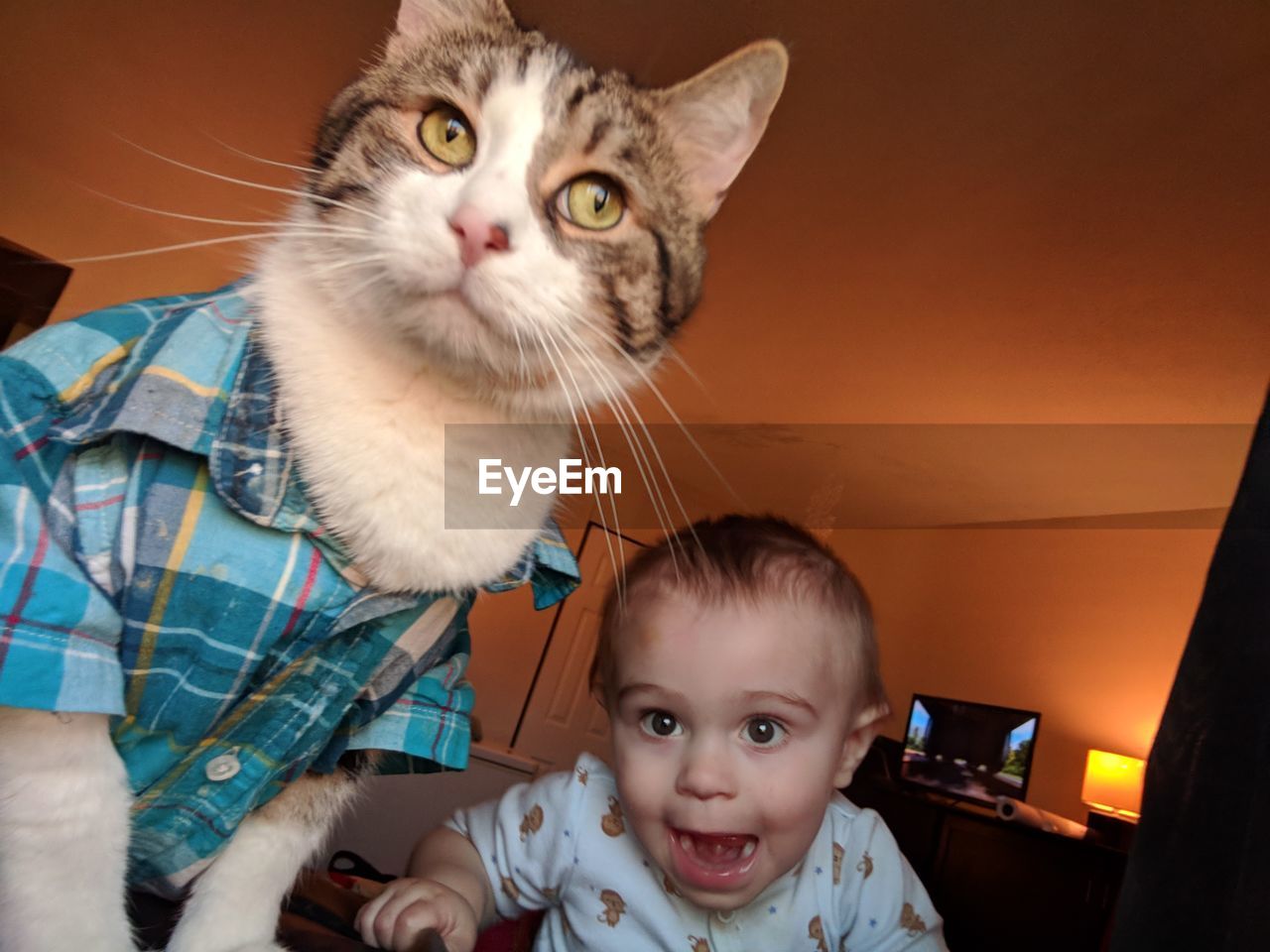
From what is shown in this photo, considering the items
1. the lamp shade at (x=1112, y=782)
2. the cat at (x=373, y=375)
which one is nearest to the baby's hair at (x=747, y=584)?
the cat at (x=373, y=375)

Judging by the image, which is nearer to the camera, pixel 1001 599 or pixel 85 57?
pixel 85 57

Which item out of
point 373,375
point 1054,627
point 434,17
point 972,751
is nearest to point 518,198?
point 373,375

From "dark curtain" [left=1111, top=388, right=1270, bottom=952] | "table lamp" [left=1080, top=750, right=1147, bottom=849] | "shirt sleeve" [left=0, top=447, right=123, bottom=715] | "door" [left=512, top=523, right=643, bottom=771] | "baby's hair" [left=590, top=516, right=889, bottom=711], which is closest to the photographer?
"dark curtain" [left=1111, top=388, right=1270, bottom=952]

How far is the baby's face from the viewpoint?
81cm

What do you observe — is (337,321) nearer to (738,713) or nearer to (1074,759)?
(738,713)

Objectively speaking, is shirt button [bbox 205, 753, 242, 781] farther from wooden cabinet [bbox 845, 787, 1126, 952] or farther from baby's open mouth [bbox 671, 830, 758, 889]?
wooden cabinet [bbox 845, 787, 1126, 952]

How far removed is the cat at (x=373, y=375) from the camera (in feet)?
1.63

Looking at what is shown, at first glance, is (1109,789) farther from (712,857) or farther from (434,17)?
(434,17)

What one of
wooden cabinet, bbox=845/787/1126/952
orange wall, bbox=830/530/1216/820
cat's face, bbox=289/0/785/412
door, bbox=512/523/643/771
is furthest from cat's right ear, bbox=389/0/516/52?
door, bbox=512/523/643/771

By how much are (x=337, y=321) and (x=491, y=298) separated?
5.6 inches

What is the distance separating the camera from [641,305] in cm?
75

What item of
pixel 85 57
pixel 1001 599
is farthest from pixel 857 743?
pixel 1001 599

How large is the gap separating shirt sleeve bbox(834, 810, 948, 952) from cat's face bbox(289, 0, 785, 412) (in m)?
0.64

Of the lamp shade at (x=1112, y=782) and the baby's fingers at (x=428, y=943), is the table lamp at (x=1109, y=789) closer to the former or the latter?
the lamp shade at (x=1112, y=782)
